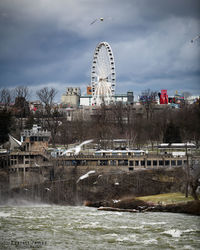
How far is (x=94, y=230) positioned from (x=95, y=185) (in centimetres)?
1423

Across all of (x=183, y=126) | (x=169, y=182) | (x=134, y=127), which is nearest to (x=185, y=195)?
(x=169, y=182)

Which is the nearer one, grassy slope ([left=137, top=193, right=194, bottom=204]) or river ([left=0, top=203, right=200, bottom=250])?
river ([left=0, top=203, right=200, bottom=250])

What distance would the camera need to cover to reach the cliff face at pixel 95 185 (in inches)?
1384

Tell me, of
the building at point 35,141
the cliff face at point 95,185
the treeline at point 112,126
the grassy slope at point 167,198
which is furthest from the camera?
the treeline at point 112,126

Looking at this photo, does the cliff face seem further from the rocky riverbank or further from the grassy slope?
the rocky riverbank

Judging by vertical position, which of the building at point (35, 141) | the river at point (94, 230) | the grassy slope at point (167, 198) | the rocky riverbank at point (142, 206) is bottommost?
the river at point (94, 230)

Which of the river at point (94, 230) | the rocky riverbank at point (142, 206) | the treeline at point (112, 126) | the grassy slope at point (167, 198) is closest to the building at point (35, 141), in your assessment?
the treeline at point (112, 126)

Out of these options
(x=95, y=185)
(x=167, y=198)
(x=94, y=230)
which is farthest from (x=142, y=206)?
(x=95, y=185)

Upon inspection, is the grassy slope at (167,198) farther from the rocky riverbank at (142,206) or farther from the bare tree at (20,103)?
the bare tree at (20,103)

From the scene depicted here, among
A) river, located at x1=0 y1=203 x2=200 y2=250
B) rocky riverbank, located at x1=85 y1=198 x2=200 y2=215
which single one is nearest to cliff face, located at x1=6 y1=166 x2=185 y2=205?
rocky riverbank, located at x1=85 y1=198 x2=200 y2=215

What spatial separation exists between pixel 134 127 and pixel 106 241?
45.2m

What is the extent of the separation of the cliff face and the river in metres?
4.57

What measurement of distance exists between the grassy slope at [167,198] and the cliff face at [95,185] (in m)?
1.72

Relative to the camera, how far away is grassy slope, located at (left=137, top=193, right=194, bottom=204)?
102ft
